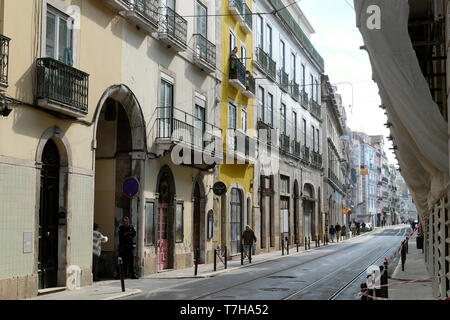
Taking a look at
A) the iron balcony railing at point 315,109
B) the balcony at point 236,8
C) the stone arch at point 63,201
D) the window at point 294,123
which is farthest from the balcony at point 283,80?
the stone arch at point 63,201

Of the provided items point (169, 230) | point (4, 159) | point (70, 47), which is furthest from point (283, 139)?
point (4, 159)

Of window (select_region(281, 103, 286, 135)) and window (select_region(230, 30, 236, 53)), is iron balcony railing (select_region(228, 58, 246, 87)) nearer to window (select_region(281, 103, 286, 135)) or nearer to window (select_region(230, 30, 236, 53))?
window (select_region(230, 30, 236, 53))

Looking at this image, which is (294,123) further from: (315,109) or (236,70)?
(236,70)

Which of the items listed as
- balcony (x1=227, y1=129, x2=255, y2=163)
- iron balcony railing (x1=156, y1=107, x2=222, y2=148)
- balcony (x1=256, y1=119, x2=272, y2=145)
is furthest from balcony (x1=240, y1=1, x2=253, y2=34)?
iron balcony railing (x1=156, y1=107, x2=222, y2=148)

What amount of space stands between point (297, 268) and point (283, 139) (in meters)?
16.7

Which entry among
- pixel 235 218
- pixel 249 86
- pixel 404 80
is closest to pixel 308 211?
pixel 235 218

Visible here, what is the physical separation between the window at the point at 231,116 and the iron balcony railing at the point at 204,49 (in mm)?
3315

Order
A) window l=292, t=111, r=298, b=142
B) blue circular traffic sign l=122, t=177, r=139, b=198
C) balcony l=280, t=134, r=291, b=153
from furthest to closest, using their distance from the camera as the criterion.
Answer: window l=292, t=111, r=298, b=142
balcony l=280, t=134, r=291, b=153
blue circular traffic sign l=122, t=177, r=139, b=198

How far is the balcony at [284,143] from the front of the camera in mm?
37188

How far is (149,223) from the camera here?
19.7m

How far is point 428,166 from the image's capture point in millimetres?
9266

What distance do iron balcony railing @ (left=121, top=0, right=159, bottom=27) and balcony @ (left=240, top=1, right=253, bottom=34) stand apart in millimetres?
10340

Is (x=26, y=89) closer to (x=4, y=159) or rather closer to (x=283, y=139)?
(x=4, y=159)

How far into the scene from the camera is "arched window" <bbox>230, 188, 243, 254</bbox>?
93.1 feet
